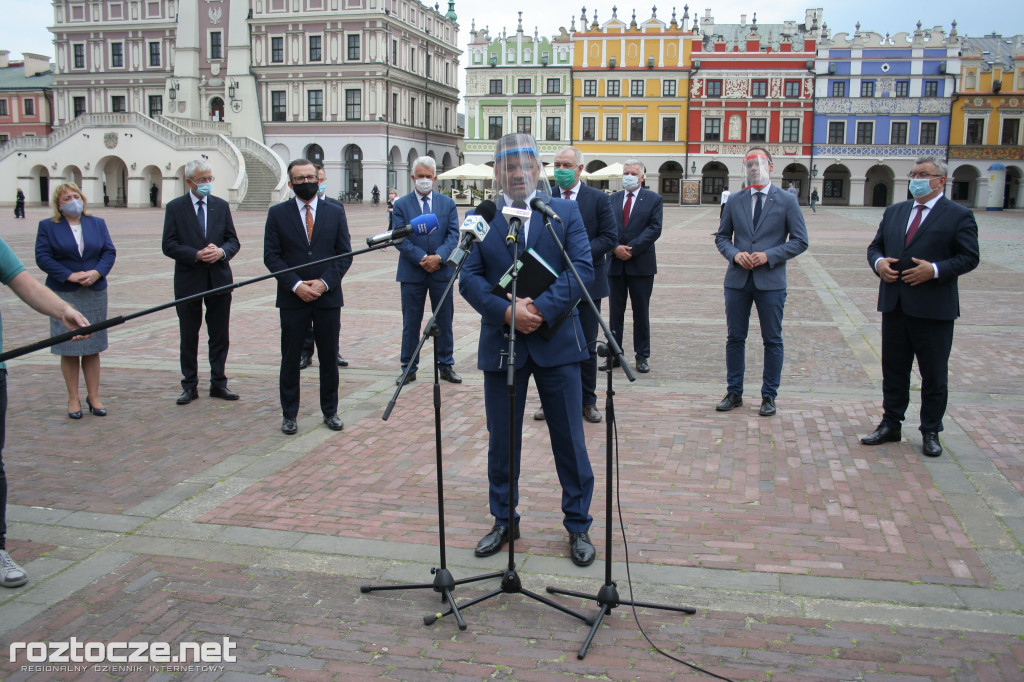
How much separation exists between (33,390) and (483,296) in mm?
5492

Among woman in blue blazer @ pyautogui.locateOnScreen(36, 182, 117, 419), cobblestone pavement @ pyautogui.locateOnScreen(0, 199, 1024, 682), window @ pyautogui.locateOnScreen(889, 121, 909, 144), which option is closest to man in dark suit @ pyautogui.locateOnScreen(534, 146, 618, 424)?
cobblestone pavement @ pyautogui.locateOnScreen(0, 199, 1024, 682)

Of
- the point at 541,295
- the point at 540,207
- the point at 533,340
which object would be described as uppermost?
the point at 540,207

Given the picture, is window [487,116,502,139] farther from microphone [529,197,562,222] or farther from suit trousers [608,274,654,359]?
microphone [529,197,562,222]

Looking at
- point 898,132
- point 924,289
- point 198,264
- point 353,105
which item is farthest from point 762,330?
point 898,132

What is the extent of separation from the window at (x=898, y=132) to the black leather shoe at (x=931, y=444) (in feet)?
208

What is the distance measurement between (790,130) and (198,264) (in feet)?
205

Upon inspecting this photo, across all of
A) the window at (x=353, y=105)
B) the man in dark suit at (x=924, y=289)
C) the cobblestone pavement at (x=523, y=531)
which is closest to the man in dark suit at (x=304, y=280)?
the cobblestone pavement at (x=523, y=531)

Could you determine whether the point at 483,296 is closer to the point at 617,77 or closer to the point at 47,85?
the point at 617,77

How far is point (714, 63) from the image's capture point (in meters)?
63.9

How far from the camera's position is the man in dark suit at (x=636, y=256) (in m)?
8.77

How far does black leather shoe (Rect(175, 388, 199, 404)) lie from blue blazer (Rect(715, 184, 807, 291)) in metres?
4.74

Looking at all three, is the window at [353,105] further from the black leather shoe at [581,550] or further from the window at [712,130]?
the black leather shoe at [581,550]

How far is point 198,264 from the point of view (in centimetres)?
754

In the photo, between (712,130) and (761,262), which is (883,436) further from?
(712,130)
